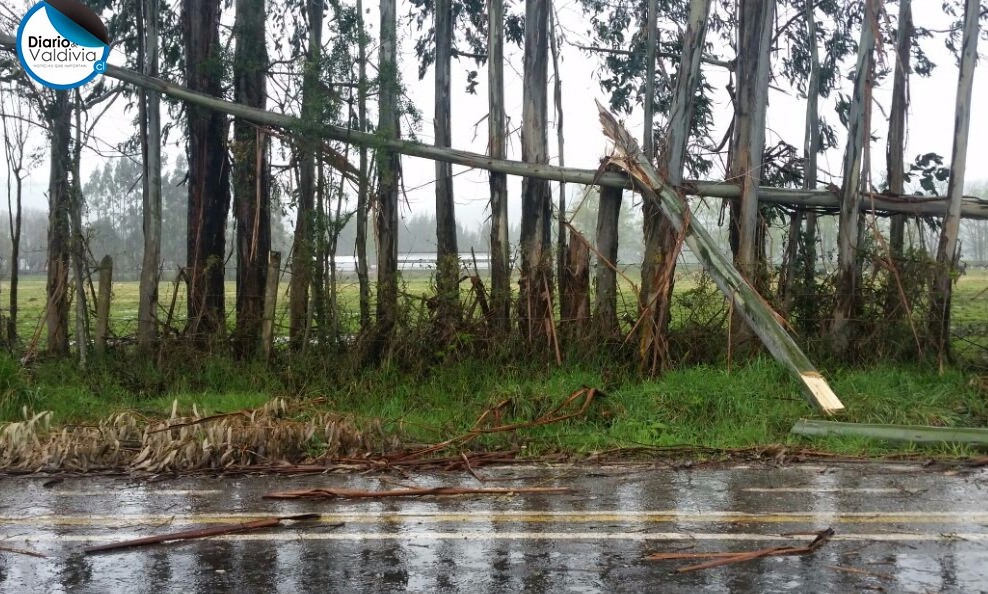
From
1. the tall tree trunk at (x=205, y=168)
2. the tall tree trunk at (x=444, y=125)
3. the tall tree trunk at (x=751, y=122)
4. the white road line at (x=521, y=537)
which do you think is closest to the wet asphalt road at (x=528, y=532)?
the white road line at (x=521, y=537)

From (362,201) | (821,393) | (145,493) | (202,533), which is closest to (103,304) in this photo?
(362,201)

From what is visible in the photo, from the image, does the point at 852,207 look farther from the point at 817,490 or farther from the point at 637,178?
the point at 817,490

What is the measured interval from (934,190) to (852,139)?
7.21 ft

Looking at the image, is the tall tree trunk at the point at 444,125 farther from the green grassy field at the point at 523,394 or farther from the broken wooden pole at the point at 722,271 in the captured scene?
the broken wooden pole at the point at 722,271

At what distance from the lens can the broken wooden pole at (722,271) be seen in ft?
26.6

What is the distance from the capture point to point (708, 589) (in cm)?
409

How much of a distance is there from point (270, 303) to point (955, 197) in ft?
25.4

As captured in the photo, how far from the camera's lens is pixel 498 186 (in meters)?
11.0

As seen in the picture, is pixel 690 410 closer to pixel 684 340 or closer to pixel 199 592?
pixel 684 340

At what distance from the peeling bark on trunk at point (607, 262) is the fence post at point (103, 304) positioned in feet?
18.9

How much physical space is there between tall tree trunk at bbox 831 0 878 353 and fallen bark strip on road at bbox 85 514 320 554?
671 centimetres

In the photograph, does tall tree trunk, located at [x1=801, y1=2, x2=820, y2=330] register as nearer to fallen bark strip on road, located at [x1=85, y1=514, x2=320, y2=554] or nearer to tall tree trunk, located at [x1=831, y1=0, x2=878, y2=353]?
tall tree trunk, located at [x1=831, y1=0, x2=878, y2=353]

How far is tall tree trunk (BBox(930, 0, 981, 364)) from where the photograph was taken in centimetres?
962

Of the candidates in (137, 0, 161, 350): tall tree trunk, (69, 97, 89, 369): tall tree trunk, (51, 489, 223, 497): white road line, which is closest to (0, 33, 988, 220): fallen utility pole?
(137, 0, 161, 350): tall tree trunk
